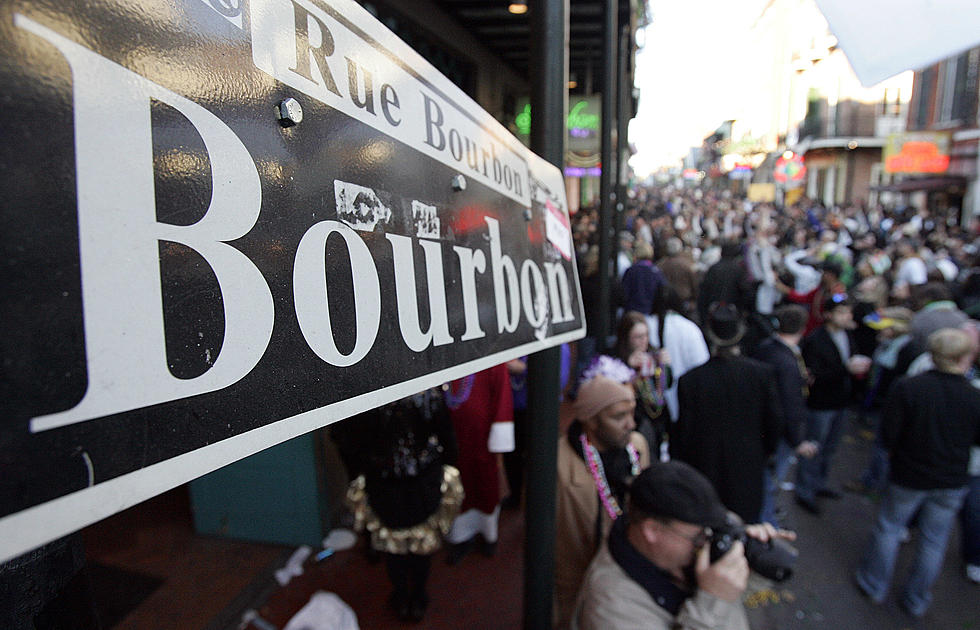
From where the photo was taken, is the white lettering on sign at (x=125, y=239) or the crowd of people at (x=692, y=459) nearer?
the white lettering on sign at (x=125, y=239)

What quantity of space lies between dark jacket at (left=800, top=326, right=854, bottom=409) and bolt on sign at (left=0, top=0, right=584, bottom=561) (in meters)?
4.49

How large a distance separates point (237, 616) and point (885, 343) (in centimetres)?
552

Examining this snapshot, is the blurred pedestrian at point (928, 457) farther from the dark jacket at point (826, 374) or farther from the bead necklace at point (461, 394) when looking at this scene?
the bead necklace at point (461, 394)

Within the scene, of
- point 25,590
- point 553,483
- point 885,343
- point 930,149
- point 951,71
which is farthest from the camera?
point 951,71

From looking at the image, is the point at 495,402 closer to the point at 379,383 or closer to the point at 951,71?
the point at 379,383

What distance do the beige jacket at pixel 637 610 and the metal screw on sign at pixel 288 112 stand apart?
69.0 inches

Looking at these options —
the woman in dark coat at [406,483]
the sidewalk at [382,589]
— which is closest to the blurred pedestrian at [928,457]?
the sidewalk at [382,589]

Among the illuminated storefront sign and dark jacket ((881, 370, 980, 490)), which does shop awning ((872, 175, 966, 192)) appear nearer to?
the illuminated storefront sign

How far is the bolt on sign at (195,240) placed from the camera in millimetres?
333

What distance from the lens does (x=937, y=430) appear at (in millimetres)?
3201

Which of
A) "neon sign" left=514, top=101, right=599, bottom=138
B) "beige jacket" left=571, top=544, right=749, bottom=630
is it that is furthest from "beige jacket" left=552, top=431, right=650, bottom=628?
"neon sign" left=514, top=101, right=599, bottom=138

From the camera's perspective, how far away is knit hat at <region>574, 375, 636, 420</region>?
2.55 metres

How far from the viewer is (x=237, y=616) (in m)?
3.16

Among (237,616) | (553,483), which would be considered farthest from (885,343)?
(237,616)
